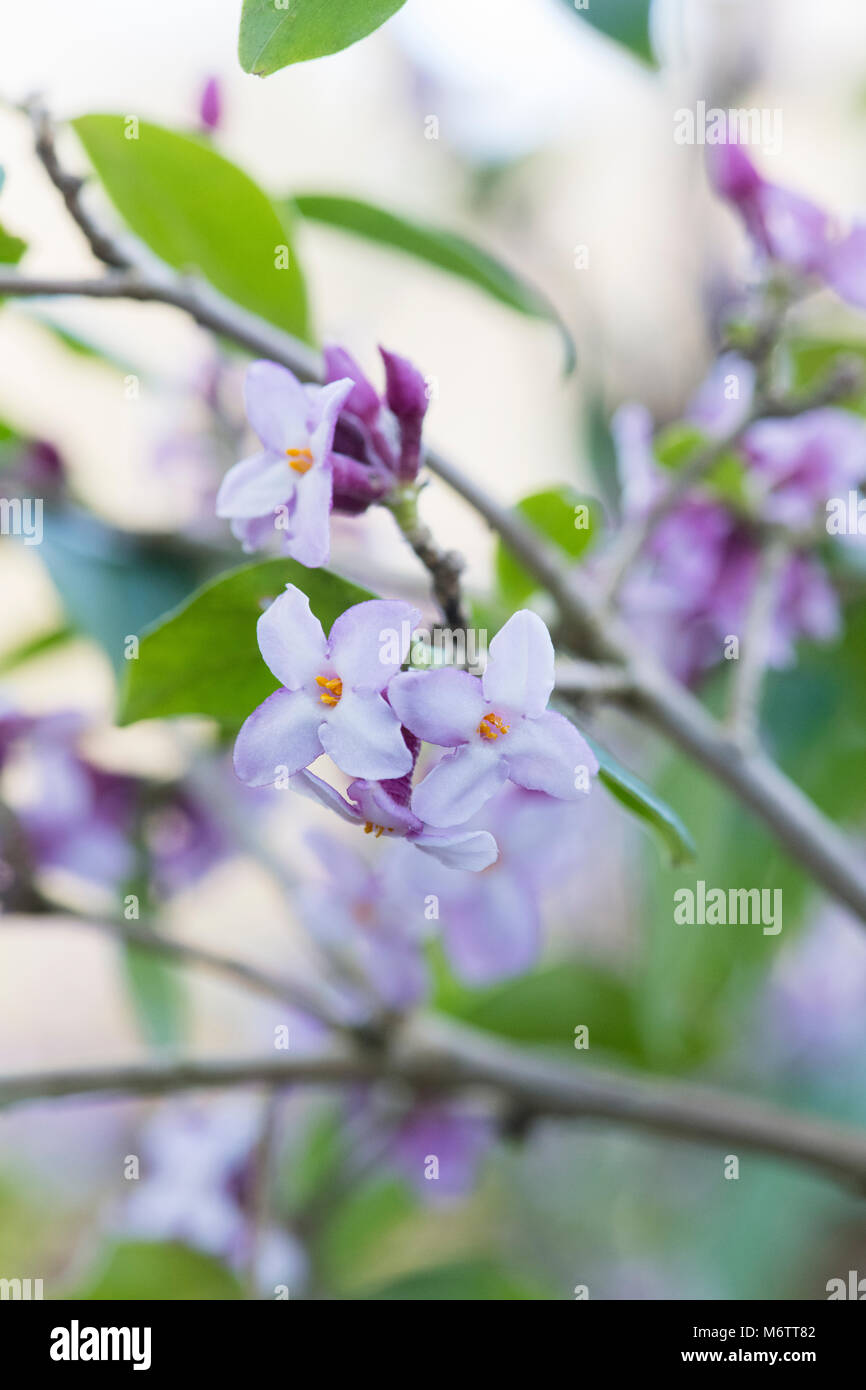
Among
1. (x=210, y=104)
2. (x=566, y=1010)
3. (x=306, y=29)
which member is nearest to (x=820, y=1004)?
(x=566, y=1010)

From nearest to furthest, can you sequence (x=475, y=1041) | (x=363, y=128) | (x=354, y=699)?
(x=354, y=699), (x=475, y=1041), (x=363, y=128)

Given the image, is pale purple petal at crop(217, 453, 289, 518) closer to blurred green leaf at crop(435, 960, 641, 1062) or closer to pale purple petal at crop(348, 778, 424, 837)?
pale purple petal at crop(348, 778, 424, 837)

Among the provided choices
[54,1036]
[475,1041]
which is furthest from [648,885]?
[54,1036]

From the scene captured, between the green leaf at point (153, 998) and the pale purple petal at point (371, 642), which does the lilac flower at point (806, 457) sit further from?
the green leaf at point (153, 998)

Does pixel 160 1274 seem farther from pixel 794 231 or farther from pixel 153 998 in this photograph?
pixel 794 231
